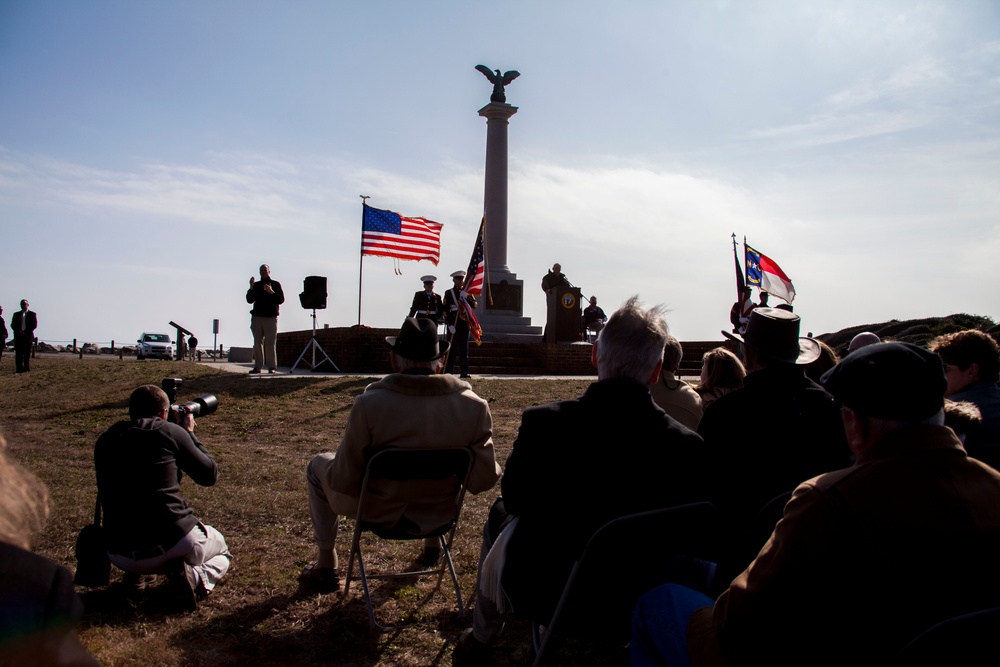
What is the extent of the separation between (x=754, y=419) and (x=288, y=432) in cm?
756

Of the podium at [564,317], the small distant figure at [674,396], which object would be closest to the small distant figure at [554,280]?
the podium at [564,317]

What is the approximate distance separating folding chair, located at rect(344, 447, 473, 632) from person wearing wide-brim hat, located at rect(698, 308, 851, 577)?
1.22 m

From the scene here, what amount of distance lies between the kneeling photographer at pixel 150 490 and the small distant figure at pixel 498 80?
72.7 ft

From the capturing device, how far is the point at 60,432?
9.59 metres

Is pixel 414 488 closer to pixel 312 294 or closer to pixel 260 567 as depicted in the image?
pixel 260 567

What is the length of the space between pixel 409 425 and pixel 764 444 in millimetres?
1633

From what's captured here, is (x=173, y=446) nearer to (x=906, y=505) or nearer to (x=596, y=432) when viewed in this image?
(x=596, y=432)

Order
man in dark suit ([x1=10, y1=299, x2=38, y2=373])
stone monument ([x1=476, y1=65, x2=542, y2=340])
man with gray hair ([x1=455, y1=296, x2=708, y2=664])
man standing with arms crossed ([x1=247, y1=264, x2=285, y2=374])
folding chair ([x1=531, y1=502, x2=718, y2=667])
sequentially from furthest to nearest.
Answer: stone monument ([x1=476, y1=65, x2=542, y2=340]), man in dark suit ([x1=10, y1=299, x2=38, y2=373]), man standing with arms crossed ([x1=247, y1=264, x2=285, y2=374]), man with gray hair ([x1=455, y1=296, x2=708, y2=664]), folding chair ([x1=531, y1=502, x2=718, y2=667])

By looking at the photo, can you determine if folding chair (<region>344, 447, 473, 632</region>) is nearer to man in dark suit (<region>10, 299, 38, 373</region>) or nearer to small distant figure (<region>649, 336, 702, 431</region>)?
small distant figure (<region>649, 336, 702, 431</region>)

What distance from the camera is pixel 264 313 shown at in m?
14.2

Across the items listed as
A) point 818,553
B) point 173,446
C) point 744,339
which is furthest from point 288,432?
point 818,553

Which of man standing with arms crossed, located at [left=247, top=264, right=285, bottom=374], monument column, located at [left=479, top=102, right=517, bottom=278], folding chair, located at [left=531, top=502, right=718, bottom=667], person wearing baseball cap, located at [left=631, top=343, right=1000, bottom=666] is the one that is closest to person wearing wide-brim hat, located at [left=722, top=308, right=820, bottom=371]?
folding chair, located at [left=531, top=502, right=718, bottom=667]

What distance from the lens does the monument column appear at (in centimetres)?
2362

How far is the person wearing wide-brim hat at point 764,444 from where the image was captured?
9.16 feet
